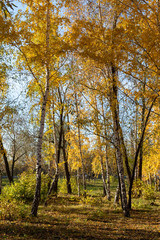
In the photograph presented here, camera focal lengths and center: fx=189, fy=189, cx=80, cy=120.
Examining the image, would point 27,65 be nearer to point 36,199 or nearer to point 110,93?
point 110,93

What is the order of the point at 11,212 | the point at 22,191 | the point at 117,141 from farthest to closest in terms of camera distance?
the point at 22,191 → the point at 117,141 → the point at 11,212

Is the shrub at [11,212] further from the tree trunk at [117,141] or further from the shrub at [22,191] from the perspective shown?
the tree trunk at [117,141]

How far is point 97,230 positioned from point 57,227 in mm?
1010

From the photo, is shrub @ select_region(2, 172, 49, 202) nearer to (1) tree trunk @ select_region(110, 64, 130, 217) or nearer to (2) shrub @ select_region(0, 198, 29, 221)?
(2) shrub @ select_region(0, 198, 29, 221)

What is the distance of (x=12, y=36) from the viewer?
534cm

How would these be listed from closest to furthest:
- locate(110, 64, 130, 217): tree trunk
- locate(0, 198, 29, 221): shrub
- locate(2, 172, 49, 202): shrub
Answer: locate(0, 198, 29, 221): shrub, locate(110, 64, 130, 217): tree trunk, locate(2, 172, 49, 202): shrub

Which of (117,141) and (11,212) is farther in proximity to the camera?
(117,141)

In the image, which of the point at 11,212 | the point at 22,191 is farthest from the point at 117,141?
the point at 22,191

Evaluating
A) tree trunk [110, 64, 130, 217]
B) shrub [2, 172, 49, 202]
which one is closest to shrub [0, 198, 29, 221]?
shrub [2, 172, 49, 202]

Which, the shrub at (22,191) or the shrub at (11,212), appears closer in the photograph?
the shrub at (11,212)

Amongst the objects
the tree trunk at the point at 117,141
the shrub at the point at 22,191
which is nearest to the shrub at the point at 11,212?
the shrub at the point at 22,191

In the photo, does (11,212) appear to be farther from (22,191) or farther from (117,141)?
(117,141)

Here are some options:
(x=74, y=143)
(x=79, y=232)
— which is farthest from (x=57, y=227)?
(x=74, y=143)

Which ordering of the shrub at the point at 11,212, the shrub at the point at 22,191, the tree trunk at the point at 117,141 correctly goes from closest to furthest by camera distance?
1. the shrub at the point at 11,212
2. the tree trunk at the point at 117,141
3. the shrub at the point at 22,191
